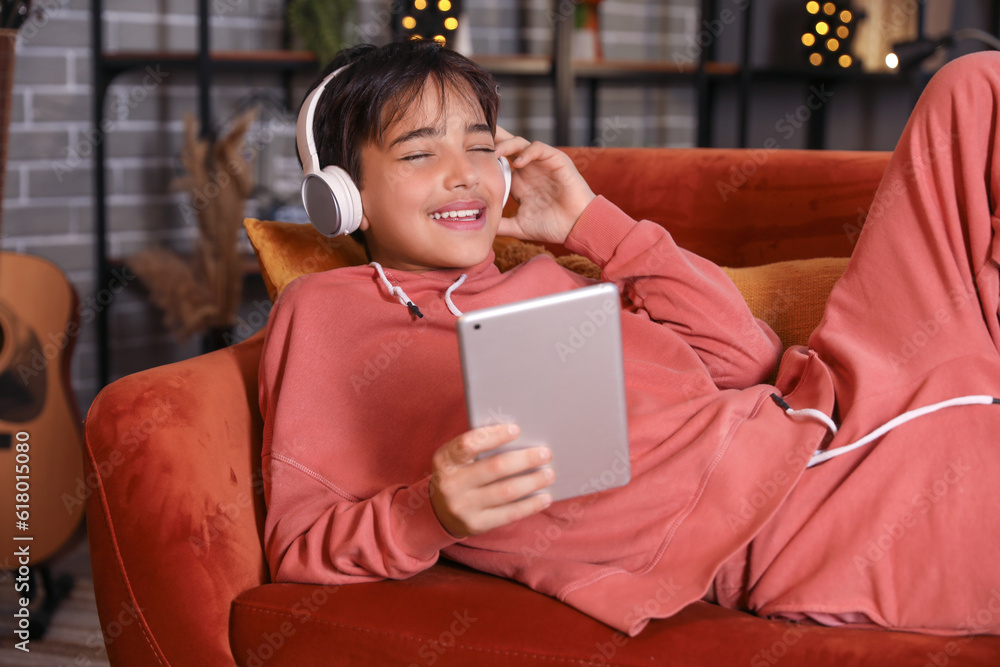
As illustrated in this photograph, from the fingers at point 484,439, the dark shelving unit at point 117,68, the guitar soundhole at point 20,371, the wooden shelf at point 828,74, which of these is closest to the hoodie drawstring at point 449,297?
the fingers at point 484,439

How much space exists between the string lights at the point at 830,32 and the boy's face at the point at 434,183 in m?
1.95

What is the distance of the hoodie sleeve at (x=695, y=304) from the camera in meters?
1.15

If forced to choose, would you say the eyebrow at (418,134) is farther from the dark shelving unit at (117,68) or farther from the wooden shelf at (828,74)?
the wooden shelf at (828,74)

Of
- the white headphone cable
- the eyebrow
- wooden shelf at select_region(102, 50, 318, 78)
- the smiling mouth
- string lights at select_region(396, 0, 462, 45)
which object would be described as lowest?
the white headphone cable

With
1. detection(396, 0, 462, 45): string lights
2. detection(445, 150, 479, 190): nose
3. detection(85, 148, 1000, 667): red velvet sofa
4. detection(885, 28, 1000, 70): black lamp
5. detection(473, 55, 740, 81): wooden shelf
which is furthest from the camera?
detection(473, 55, 740, 81): wooden shelf

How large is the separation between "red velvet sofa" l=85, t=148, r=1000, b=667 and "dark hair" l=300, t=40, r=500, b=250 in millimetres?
319

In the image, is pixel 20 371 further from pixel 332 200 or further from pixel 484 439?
pixel 484 439

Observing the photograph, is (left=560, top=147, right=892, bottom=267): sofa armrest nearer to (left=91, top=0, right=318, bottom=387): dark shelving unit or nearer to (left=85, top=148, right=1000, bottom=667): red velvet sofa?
(left=85, top=148, right=1000, bottom=667): red velvet sofa

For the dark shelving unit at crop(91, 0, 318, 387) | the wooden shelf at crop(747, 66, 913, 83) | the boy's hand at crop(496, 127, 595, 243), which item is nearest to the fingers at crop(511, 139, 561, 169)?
the boy's hand at crop(496, 127, 595, 243)

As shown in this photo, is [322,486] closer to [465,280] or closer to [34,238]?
[465,280]

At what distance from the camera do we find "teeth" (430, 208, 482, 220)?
1130mm

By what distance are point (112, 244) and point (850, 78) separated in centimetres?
218

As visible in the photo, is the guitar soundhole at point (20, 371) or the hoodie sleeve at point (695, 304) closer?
the hoodie sleeve at point (695, 304)

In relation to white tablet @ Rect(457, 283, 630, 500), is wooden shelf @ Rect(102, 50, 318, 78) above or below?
above
